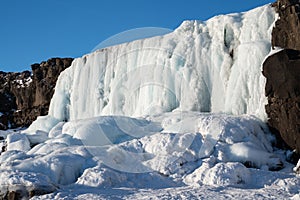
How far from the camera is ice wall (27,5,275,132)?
22375mm

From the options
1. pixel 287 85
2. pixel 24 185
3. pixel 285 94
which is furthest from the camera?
pixel 285 94

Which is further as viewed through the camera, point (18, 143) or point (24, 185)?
point (18, 143)

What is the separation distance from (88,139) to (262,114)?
24.5 feet

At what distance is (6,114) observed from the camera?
56.0m

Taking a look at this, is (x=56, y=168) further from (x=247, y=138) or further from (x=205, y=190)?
(x=247, y=138)

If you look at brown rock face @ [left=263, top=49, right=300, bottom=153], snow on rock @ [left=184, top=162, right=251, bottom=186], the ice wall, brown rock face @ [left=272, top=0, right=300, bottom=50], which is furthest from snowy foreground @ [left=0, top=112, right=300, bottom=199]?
brown rock face @ [left=272, top=0, right=300, bottom=50]

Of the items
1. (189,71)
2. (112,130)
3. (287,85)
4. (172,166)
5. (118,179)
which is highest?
(189,71)

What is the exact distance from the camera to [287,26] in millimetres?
20547

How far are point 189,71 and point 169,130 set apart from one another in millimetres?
7024

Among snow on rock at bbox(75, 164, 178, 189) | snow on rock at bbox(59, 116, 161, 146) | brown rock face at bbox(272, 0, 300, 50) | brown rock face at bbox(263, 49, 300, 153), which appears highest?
brown rock face at bbox(272, 0, 300, 50)

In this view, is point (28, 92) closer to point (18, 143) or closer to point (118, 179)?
point (18, 143)

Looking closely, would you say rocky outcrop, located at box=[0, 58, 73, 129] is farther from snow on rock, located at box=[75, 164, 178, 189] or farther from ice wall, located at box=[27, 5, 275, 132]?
snow on rock, located at box=[75, 164, 178, 189]

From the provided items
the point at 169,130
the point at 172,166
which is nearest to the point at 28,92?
the point at 169,130

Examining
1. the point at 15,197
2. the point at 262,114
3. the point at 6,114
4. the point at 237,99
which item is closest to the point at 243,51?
the point at 237,99
